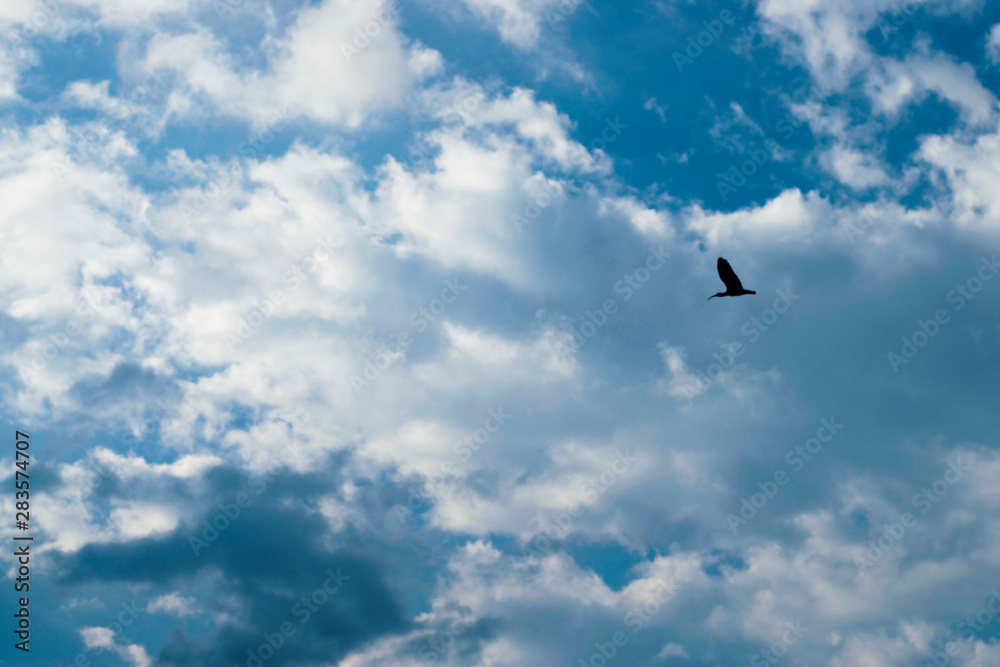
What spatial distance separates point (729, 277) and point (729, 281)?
497 mm

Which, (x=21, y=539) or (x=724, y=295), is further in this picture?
(x=21, y=539)

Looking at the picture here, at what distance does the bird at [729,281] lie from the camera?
137 ft

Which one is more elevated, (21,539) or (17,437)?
(17,437)

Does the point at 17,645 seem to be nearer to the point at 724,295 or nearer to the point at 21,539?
the point at 21,539

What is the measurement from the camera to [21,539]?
53.2m

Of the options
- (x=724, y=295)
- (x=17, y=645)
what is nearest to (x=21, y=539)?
(x=17, y=645)

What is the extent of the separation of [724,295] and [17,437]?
4891 centimetres

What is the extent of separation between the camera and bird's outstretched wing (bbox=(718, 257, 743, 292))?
4159cm

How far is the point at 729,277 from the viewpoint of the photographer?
1672 inches

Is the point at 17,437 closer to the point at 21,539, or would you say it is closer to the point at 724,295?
the point at 21,539

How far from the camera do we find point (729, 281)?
4291 cm

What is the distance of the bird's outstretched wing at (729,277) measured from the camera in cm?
4159

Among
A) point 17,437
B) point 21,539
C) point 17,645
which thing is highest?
point 17,437

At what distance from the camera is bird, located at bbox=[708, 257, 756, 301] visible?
137 feet
